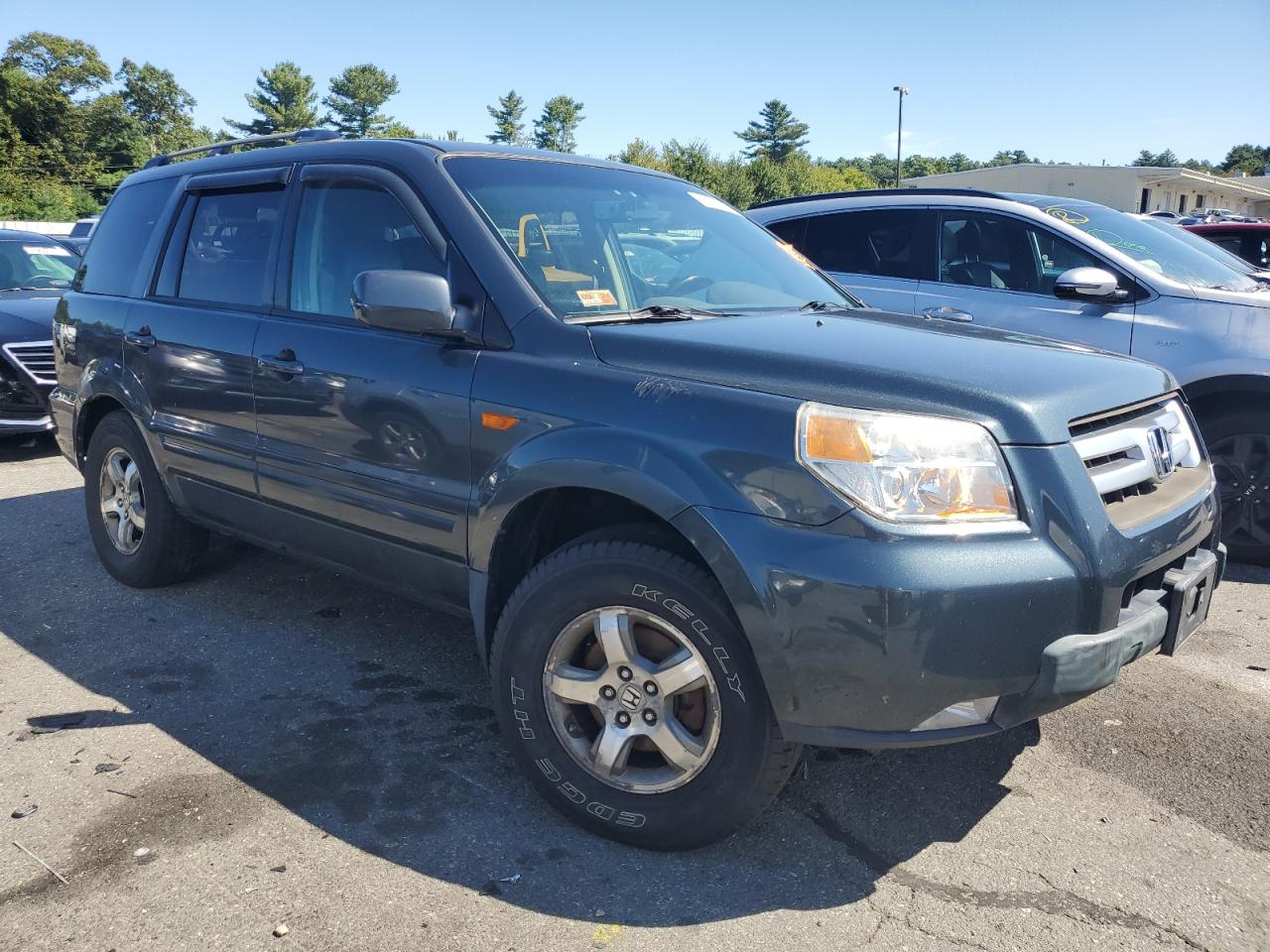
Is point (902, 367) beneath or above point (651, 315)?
beneath

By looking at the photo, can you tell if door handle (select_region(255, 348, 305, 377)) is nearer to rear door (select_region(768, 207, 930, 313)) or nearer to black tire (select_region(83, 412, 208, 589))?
black tire (select_region(83, 412, 208, 589))

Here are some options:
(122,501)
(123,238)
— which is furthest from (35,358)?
(122,501)

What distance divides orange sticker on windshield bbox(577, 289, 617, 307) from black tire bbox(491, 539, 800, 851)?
0.79 meters

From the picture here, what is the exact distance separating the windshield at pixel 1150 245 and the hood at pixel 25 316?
702 centimetres

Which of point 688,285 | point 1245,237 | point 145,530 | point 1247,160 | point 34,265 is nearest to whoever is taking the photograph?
point 688,285

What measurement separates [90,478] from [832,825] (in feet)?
12.7

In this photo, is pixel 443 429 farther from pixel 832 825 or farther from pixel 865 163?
pixel 865 163

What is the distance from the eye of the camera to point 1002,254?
18.8ft

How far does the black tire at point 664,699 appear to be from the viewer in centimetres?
246

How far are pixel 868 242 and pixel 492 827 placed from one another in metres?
4.56

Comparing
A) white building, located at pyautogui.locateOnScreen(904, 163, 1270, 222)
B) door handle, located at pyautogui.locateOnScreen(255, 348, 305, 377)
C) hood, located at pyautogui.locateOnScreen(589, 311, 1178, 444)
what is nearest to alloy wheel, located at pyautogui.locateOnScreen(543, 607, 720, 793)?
A: hood, located at pyautogui.locateOnScreen(589, 311, 1178, 444)

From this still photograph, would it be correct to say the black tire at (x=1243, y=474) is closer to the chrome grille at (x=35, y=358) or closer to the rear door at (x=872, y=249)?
the rear door at (x=872, y=249)

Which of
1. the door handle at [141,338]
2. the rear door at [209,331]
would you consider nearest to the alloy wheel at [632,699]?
the rear door at [209,331]

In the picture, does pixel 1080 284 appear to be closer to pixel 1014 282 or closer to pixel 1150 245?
pixel 1014 282
